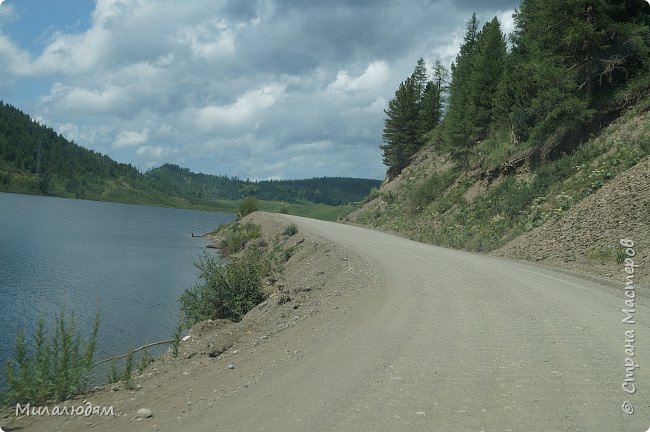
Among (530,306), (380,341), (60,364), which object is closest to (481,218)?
(530,306)

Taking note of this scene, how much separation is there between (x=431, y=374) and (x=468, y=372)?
1.54 feet

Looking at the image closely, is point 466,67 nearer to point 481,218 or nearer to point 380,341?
point 481,218

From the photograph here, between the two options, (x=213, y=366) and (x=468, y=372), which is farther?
(x=213, y=366)

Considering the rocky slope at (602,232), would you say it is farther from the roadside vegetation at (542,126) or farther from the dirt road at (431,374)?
the dirt road at (431,374)

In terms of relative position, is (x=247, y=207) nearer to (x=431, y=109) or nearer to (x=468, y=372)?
(x=431, y=109)

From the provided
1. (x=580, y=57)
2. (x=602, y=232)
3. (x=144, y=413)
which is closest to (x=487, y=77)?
(x=580, y=57)

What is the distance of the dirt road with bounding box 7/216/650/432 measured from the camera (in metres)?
4.85

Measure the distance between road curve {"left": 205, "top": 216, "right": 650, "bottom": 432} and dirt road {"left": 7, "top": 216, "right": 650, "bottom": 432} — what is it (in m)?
0.02

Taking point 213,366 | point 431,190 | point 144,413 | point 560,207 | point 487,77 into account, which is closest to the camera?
point 144,413

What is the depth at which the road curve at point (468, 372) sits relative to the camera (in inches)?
189

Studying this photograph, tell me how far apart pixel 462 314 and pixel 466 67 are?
44.9 metres

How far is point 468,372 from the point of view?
596cm

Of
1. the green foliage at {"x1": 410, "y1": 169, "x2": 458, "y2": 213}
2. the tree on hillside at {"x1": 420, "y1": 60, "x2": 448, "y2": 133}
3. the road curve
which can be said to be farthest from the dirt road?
the tree on hillside at {"x1": 420, "y1": 60, "x2": 448, "y2": 133}

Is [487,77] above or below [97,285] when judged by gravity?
above
